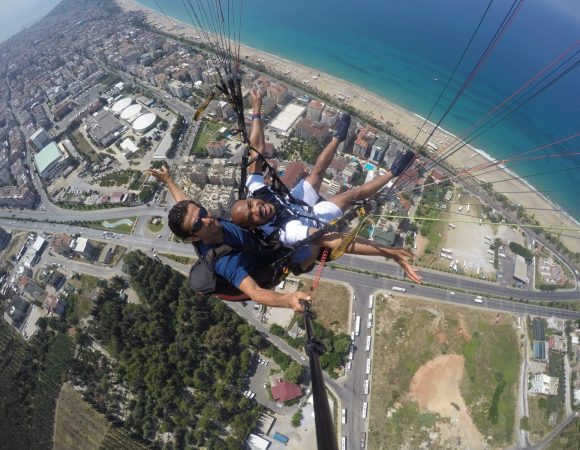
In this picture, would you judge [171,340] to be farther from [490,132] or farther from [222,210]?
[490,132]

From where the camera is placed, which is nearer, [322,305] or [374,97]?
[322,305]

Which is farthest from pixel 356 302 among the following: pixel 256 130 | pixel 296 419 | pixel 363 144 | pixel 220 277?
pixel 220 277

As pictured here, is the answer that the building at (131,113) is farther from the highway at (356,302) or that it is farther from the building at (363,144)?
the building at (363,144)

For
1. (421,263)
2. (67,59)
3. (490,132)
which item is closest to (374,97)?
(490,132)

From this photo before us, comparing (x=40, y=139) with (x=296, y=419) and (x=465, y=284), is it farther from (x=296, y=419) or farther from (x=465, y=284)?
(x=465, y=284)

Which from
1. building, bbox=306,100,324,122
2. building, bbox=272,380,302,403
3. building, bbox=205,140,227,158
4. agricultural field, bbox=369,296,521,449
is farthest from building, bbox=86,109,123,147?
agricultural field, bbox=369,296,521,449

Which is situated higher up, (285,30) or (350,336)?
(285,30)
